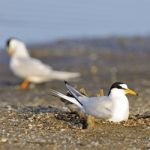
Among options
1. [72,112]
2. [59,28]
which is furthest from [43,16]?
[72,112]

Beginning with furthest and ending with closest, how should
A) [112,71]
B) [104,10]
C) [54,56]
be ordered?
[104,10] → [54,56] → [112,71]

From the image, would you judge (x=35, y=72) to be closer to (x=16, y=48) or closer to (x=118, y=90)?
(x=16, y=48)

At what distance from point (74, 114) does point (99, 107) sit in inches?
31.6

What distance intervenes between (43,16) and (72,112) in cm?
1456

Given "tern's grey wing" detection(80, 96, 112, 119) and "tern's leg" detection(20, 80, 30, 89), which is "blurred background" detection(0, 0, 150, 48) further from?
"tern's grey wing" detection(80, 96, 112, 119)

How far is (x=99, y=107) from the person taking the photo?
7.30 m

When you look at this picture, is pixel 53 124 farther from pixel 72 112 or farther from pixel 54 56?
pixel 54 56

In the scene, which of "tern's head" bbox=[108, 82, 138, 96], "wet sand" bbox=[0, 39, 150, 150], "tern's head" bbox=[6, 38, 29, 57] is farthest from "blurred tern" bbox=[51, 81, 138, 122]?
"tern's head" bbox=[6, 38, 29, 57]

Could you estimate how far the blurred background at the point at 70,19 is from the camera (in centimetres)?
2052

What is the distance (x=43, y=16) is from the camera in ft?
73.5

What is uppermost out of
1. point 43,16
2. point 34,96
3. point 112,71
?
point 43,16

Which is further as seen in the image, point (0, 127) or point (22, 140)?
point (0, 127)

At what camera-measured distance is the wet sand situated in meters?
6.68

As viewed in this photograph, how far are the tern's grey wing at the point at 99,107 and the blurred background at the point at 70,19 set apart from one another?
11271mm
